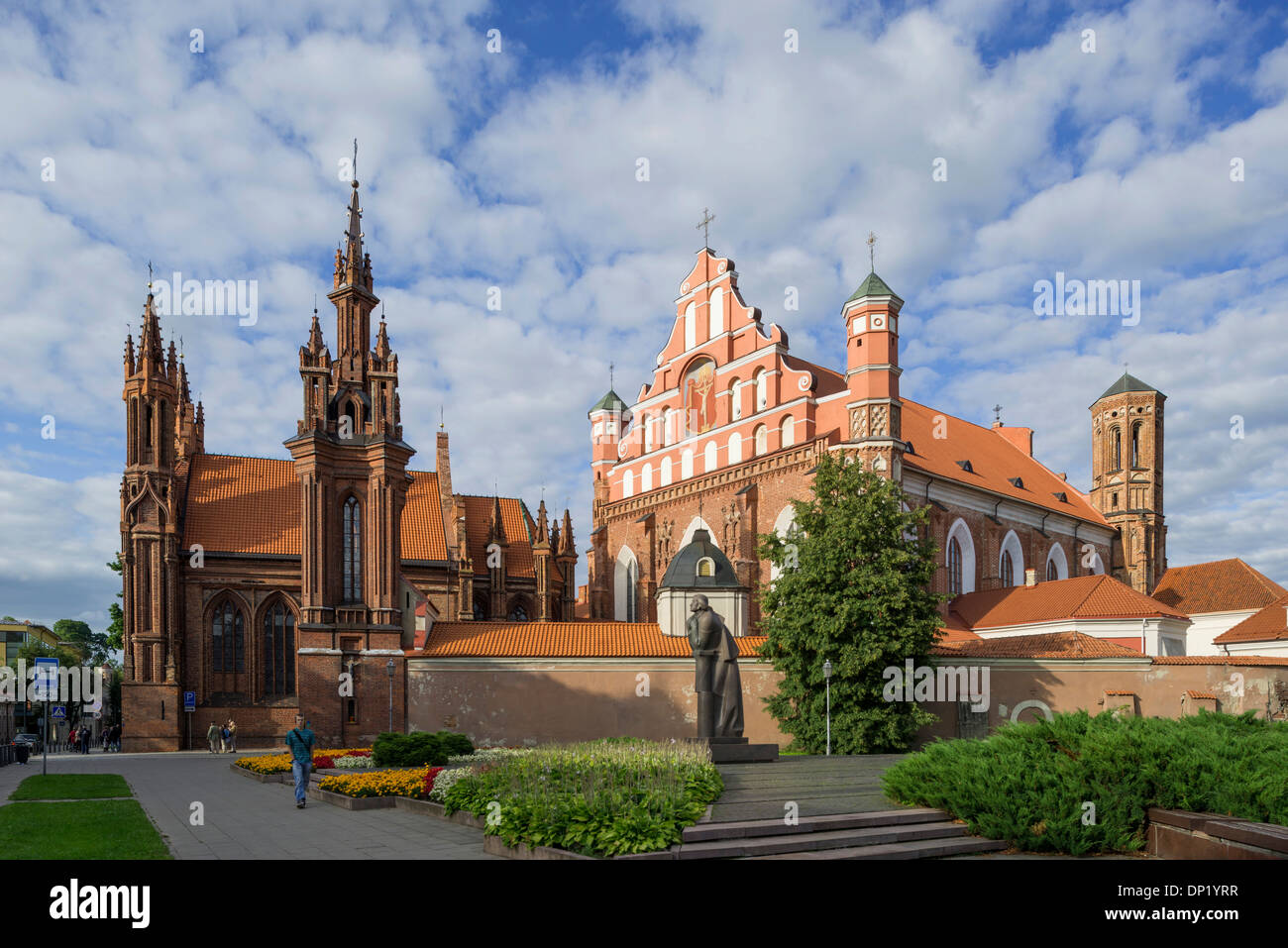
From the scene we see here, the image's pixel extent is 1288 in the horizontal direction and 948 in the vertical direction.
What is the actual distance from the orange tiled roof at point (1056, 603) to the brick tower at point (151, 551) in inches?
1315

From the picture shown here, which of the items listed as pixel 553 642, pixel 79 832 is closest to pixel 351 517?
pixel 553 642

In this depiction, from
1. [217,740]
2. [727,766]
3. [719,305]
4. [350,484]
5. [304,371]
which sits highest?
[719,305]

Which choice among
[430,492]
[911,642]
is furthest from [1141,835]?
[430,492]

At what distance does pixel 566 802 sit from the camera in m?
11.6

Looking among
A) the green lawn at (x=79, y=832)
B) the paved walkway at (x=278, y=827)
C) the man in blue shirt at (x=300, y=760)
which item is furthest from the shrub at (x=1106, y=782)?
the man in blue shirt at (x=300, y=760)

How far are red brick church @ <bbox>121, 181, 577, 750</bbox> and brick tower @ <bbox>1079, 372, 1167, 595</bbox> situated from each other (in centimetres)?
3206

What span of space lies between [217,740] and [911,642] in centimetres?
2694

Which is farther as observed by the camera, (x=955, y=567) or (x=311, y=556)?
(x=955, y=567)

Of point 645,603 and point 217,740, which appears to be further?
point 645,603

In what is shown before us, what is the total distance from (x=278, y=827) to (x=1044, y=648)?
27170 millimetres

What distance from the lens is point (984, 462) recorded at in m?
50.2

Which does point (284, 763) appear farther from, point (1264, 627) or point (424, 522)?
point (1264, 627)

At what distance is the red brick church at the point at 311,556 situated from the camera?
31469 millimetres

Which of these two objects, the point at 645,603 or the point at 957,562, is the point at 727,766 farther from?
the point at 957,562
